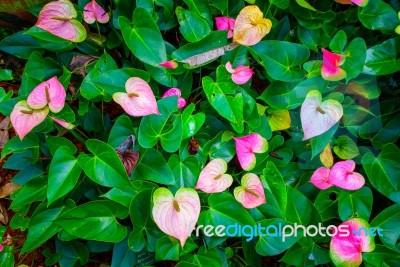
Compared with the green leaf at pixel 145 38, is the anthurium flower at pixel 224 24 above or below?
below

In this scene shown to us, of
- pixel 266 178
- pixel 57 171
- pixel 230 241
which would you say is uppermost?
pixel 57 171

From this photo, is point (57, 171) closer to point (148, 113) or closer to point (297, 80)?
point (148, 113)

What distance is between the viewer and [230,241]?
1.45 meters

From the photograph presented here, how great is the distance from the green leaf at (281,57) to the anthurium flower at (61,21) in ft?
1.71

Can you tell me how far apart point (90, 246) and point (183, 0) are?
0.82 metres

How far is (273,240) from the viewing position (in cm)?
123

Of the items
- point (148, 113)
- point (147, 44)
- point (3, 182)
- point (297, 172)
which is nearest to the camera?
point (148, 113)

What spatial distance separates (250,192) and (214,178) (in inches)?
4.3

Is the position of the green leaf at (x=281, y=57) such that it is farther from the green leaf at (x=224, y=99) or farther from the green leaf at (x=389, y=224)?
the green leaf at (x=389, y=224)

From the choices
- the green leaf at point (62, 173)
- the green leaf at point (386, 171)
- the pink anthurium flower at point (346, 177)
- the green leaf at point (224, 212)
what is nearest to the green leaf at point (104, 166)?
the green leaf at point (62, 173)

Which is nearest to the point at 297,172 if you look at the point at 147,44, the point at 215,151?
the point at 215,151

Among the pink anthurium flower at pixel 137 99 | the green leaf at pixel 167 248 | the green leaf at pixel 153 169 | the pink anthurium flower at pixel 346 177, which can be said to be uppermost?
the pink anthurium flower at pixel 137 99

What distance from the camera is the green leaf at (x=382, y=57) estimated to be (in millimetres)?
1353

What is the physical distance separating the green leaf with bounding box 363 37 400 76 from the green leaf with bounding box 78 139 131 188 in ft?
2.63
